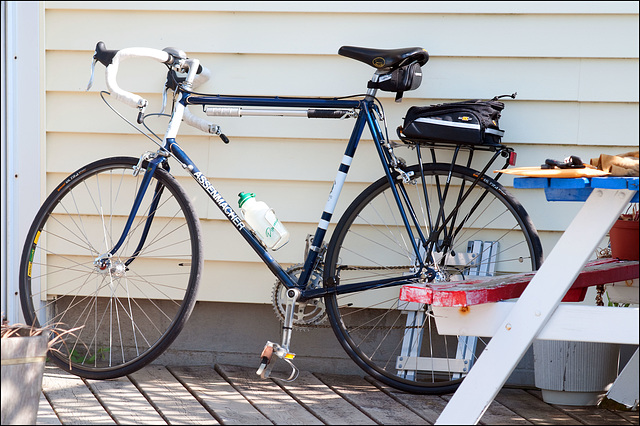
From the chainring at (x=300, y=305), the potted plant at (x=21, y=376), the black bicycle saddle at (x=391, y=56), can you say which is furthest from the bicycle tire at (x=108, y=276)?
the black bicycle saddle at (x=391, y=56)

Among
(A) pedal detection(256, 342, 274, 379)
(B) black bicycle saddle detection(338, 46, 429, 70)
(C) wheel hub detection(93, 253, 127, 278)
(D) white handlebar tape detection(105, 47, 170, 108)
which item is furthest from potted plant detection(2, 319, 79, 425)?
(B) black bicycle saddle detection(338, 46, 429, 70)

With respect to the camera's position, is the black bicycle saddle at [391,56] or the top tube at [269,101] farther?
the top tube at [269,101]

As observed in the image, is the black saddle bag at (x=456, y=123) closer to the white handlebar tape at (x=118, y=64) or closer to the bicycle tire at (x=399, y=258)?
the bicycle tire at (x=399, y=258)

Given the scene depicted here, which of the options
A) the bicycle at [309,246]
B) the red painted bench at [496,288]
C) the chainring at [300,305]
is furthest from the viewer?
the chainring at [300,305]

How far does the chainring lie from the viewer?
8.59ft

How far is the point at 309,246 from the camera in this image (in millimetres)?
2713

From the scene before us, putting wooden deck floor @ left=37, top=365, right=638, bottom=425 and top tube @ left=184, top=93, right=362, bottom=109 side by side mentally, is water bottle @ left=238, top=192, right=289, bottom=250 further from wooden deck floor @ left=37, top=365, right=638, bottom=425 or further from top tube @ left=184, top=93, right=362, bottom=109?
Answer: wooden deck floor @ left=37, top=365, right=638, bottom=425

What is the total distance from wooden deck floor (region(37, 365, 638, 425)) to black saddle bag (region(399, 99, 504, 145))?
964mm

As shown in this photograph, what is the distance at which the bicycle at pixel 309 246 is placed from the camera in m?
2.48

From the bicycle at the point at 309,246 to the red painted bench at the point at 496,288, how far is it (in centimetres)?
33

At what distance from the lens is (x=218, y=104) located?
2.58 metres

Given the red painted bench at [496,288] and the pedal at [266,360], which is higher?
the red painted bench at [496,288]

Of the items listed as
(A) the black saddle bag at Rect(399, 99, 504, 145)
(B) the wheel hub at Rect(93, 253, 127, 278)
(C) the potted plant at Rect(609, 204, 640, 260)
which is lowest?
(B) the wheel hub at Rect(93, 253, 127, 278)

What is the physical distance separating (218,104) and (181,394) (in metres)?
1.09
